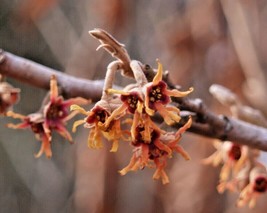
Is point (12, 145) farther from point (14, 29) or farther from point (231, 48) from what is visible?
point (231, 48)

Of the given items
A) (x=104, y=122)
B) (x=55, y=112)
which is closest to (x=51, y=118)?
(x=55, y=112)

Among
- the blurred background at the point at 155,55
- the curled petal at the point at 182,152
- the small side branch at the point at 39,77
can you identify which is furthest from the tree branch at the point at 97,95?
the blurred background at the point at 155,55

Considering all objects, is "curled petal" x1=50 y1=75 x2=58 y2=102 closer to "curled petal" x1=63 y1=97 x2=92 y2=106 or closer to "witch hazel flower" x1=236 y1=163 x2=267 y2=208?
"curled petal" x1=63 y1=97 x2=92 y2=106

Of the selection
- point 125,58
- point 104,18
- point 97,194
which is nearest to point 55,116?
point 125,58

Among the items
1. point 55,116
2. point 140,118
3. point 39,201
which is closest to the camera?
point 140,118

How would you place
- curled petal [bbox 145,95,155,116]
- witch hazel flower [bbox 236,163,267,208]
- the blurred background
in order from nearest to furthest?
1. curled petal [bbox 145,95,155,116]
2. witch hazel flower [bbox 236,163,267,208]
3. the blurred background

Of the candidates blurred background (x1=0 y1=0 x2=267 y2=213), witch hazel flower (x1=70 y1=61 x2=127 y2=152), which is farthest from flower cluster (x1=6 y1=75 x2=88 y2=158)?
blurred background (x1=0 y1=0 x2=267 y2=213)
